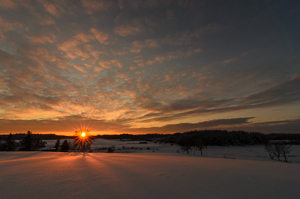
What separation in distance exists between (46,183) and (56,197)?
1486mm

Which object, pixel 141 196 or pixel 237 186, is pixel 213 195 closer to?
pixel 237 186

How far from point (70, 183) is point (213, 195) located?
175 inches

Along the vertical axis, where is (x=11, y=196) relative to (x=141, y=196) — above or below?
above

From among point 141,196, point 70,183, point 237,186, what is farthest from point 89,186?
point 237,186

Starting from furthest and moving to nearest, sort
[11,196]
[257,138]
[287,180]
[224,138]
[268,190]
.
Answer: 1. [257,138]
2. [224,138]
3. [287,180]
4. [268,190]
5. [11,196]

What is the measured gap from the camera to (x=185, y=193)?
4074 mm

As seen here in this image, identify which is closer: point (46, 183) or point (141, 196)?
point (141, 196)

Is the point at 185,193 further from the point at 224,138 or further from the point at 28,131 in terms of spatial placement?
the point at 224,138

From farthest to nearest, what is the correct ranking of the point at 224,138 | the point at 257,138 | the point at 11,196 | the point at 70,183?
the point at 257,138, the point at 224,138, the point at 70,183, the point at 11,196

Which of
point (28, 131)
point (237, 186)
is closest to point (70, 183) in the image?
point (237, 186)

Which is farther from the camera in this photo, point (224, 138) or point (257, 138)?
point (257, 138)

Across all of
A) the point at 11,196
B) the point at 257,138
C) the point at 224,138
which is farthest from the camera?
the point at 257,138

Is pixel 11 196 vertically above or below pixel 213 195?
above

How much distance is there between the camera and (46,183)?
184 inches
